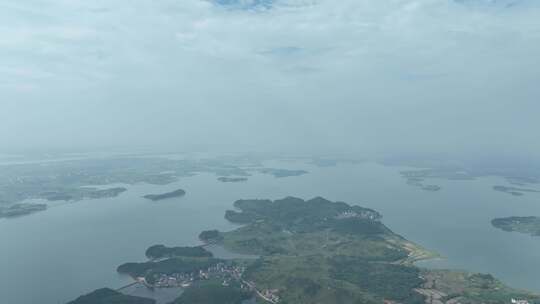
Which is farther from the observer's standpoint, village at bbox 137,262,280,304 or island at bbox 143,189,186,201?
island at bbox 143,189,186,201

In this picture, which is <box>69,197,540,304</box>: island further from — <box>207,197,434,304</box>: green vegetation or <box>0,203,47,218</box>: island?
<box>0,203,47,218</box>: island

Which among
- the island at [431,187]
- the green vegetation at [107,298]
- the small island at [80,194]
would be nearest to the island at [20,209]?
the small island at [80,194]

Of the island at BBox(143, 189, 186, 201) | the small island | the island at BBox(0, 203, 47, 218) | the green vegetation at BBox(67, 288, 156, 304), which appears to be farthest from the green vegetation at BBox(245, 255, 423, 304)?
the small island

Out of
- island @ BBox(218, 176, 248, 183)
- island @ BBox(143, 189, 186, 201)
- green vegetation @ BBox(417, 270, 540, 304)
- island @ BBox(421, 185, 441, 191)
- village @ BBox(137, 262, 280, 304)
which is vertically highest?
island @ BBox(218, 176, 248, 183)

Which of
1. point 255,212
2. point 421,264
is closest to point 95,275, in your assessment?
point 255,212

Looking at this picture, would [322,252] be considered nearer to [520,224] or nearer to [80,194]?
[520,224]

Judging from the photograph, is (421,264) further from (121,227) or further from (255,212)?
(121,227)

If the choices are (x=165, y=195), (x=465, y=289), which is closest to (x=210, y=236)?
(x=465, y=289)
